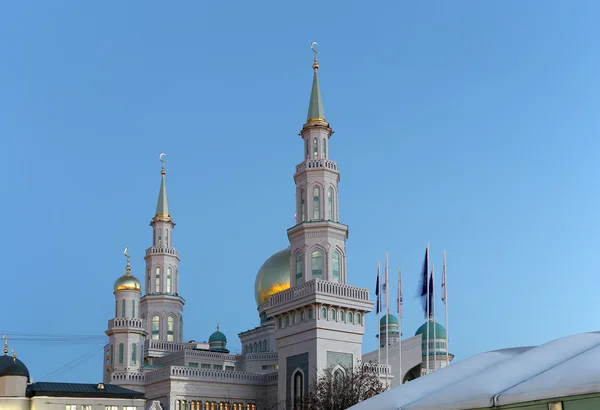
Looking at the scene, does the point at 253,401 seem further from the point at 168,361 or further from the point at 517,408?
the point at 517,408

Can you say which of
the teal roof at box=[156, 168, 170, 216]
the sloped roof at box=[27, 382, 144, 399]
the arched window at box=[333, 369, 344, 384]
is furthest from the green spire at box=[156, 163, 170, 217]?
the arched window at box=[333, 369, 344, 384]

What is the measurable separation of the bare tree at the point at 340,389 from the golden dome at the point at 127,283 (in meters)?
18.3

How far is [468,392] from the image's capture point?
11.7 metres

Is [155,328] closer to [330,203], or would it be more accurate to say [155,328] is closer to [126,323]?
[126,323]

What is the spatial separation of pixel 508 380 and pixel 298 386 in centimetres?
4469

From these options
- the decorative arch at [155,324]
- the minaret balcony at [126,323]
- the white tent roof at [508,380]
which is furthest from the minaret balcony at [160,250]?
the white tent roof at [508,380]

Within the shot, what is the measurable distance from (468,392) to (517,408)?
2.92ft

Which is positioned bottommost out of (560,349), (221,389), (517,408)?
(517,408)

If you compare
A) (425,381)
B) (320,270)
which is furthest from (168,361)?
(425,381)

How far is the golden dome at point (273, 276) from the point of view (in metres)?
71.9

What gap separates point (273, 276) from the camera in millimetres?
72688

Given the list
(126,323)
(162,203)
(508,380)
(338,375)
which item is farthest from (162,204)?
(508,380)

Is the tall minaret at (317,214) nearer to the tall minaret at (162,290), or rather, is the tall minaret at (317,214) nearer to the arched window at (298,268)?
the arched window at (298,268)

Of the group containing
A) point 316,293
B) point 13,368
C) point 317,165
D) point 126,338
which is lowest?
point 13,368
